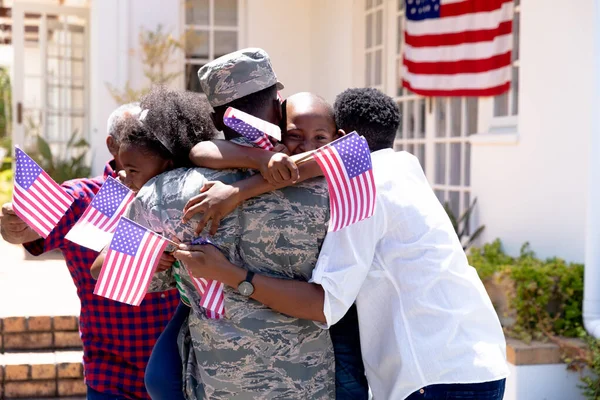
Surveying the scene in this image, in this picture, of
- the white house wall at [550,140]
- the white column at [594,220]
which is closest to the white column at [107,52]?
the white house wall at [550,140]

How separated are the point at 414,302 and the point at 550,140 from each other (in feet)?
10.9

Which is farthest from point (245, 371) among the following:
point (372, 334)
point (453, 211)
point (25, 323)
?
point (453, 211)

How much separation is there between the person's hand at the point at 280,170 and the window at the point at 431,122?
15.2 ft

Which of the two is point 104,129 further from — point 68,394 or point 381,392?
point 381,392

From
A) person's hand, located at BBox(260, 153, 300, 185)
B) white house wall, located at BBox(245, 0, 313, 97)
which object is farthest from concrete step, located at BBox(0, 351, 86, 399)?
white house wall, located at BBox(245, 0, 313, 97)

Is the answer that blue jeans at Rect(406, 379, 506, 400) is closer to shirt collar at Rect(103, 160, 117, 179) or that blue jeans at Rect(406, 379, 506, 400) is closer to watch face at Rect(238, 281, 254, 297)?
watch face at Rect(238, 281, 254, 297)

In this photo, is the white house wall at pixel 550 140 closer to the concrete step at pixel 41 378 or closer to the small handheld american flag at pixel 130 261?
the concrete step at pixel 41 378

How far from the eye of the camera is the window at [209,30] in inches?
357

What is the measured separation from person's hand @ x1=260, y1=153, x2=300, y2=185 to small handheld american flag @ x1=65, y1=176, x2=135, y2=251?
1.95ft

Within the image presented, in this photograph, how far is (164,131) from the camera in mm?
2229

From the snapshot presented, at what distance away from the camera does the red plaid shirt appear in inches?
113

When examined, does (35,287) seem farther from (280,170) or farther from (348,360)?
(280,170)

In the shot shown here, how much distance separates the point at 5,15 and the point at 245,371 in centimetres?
1327

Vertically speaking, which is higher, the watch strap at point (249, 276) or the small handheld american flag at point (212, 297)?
the watch strap at point (249, 276)
